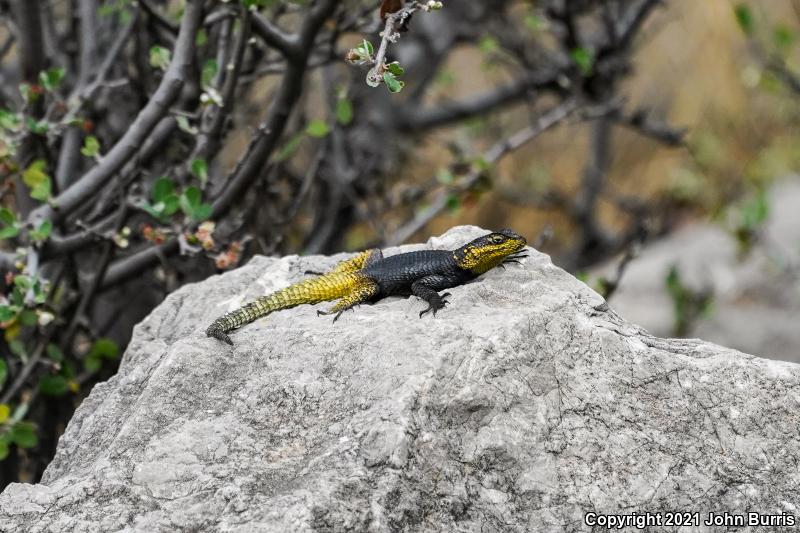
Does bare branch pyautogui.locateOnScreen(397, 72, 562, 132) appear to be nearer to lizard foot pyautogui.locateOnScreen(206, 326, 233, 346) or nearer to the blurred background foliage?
the blurred background foliage

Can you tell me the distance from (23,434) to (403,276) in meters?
2.06

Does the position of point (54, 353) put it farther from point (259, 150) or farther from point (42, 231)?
point (259, 150)

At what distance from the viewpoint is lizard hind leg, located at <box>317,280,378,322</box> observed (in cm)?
360

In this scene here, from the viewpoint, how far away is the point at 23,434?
4.43m

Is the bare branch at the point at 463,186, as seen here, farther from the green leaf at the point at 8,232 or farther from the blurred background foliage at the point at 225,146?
the green leaf at the point at 8,232

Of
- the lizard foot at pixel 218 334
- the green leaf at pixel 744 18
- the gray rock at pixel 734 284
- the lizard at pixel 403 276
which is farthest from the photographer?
the gray rock at pixel 734 284

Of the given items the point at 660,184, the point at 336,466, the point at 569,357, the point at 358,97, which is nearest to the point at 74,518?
the point at 336,466

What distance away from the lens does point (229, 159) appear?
11.5 m

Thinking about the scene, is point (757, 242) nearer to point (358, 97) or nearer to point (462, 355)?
point (358, 97)

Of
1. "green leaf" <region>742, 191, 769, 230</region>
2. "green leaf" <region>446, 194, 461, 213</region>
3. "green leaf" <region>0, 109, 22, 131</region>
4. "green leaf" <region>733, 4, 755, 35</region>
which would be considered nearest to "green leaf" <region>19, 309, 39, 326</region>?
"green leaf" <region>0, 109, 22, 131</region>

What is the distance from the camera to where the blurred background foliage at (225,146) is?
4.54 m

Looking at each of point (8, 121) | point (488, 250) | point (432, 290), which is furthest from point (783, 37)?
point (8, 121)

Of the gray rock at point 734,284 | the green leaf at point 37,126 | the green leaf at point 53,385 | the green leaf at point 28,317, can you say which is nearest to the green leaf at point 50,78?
the green leaf at point 37,126

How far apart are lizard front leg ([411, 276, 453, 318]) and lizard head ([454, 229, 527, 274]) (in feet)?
0.46
